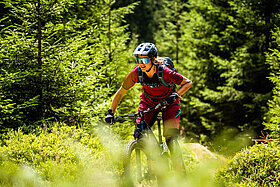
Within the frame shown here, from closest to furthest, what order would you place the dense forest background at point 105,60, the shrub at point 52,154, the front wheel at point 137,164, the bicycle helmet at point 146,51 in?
the front wheel at point 137,164 → the bicycle helmet at point 146,51 → the shrub at point 52,154 → the dense forest background at point 105,60

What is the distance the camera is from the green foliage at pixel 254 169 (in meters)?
4.14

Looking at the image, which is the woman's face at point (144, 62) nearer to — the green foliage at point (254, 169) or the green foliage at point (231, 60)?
the green foliage at point (254, 169)

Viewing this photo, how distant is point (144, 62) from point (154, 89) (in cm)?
61

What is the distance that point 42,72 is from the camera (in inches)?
259

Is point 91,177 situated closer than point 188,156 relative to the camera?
Yes

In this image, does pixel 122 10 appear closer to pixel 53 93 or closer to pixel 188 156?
pixel 53 93

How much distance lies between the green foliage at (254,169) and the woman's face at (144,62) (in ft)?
7.01

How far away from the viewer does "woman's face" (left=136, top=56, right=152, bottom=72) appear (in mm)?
4008

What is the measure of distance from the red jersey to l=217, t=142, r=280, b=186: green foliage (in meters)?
1.68

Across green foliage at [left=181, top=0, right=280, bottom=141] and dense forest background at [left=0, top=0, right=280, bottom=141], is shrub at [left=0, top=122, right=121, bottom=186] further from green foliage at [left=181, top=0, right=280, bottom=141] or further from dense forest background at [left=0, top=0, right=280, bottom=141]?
green foliage at [left=181, top=0, right=280, bottom=141]

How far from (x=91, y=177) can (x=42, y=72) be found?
173 inches

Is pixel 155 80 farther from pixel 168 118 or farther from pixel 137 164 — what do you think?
pixel 137 164

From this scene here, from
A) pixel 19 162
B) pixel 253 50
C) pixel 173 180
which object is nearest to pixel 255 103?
pixel 253 50

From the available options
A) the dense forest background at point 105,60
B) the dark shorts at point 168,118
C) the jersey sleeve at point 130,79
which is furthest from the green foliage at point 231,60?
the jersey sleeve at point 130,79
